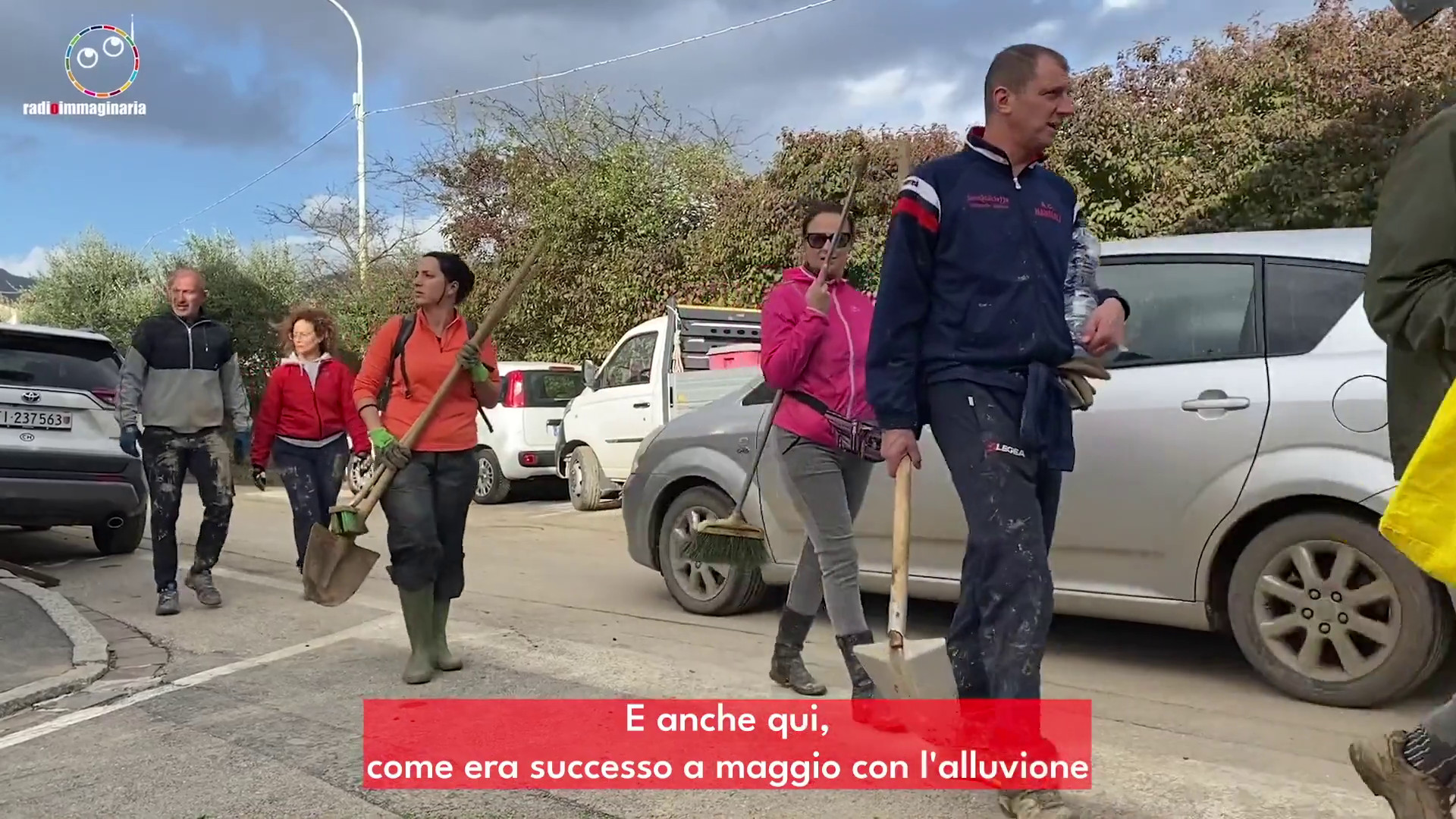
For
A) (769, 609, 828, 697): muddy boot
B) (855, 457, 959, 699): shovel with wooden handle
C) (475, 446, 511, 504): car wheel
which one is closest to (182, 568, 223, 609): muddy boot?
(769, 609, 828, 697): muddy boot

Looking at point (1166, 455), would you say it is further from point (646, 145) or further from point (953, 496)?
point (646, 145)

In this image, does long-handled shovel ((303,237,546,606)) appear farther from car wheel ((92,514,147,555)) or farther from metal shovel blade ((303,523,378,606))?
car wheel ((92,514,147,555))

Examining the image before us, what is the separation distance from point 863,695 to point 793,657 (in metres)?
0.51

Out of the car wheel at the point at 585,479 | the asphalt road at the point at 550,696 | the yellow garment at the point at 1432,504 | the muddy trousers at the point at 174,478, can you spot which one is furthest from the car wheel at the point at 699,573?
the car wheel at the point at 585,479

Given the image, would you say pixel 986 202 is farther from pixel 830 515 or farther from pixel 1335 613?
pixel 1335 613

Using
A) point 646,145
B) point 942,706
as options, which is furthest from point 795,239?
point 942,706

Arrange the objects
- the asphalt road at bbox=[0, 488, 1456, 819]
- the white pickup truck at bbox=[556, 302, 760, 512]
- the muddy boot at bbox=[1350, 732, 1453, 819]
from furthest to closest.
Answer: the white pickup truck at bbox=[556, 302, 760, 512] → the asphalt road at bbox=[0, 488, 1456, 819] → the muddy boot at bbox=[1350, 732, 1453, 819]

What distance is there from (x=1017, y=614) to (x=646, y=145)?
19748 millimetres

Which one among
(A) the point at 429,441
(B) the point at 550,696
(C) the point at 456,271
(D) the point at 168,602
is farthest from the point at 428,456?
(D) the point at 168,602

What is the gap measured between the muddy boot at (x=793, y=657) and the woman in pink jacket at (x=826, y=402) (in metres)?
0.27

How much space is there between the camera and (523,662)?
537 centimetres

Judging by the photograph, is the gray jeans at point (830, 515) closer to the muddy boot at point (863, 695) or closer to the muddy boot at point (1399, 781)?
the muddy boot at point (863, 695)

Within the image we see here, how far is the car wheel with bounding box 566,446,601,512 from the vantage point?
508 inches

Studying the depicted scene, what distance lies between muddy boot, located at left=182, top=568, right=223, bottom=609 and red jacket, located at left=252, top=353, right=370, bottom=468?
82cm
